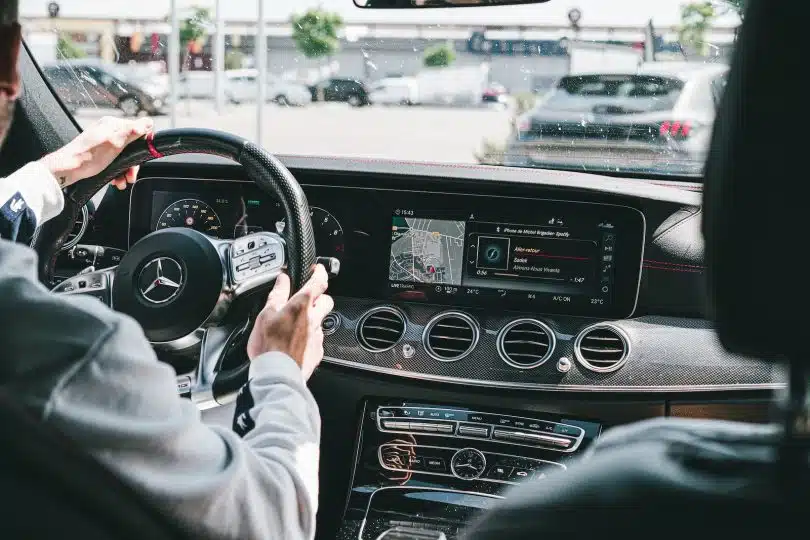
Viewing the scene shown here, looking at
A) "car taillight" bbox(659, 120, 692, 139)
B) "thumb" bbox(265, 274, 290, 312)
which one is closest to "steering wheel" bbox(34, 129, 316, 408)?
"thumb" bbox(265, 274, 290, 312)

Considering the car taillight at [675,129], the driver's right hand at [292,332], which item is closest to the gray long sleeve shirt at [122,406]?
the driver's right hand at [292,332]

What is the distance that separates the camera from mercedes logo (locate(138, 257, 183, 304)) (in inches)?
104

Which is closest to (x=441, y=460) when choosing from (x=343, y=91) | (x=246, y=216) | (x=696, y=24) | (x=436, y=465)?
(x=436, y=465)

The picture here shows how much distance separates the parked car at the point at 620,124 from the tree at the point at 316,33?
0.78 metres

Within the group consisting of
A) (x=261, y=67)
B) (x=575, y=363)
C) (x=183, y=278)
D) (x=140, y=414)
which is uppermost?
(x=261, y=67)

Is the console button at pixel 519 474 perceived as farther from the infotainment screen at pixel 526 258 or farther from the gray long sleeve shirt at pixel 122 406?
the gray long sleeve shirt at pixel 122 406

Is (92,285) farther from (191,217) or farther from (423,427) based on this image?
(423,427)

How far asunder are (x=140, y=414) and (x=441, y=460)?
203cm

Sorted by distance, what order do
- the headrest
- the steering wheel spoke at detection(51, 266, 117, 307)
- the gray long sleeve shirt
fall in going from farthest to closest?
1. the steering wheel spoke at detection(51, 266, 117, 307)
2. the gray long sleeve shirt
3. the headrest

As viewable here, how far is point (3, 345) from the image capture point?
3.79 feet

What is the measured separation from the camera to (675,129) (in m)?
3.28

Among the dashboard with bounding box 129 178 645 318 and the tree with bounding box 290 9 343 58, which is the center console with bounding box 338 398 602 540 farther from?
the tree with bounding box 290 9 343 58

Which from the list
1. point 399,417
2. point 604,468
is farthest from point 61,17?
point 604,468

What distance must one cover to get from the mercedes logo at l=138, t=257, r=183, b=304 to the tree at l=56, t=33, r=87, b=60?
4.50 ft
